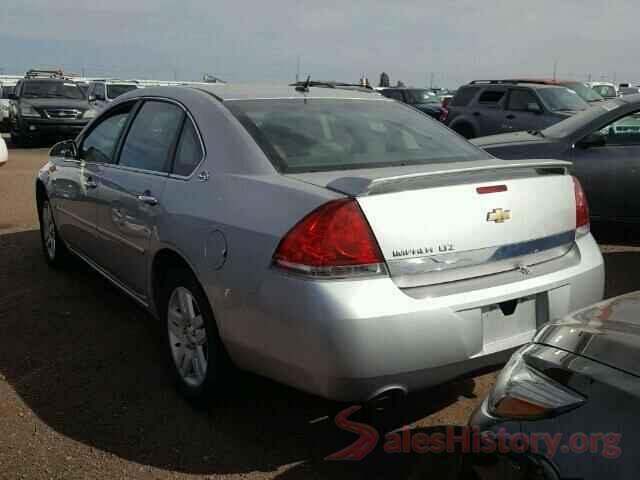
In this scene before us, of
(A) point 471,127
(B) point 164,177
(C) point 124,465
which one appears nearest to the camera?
(C) point 124,465

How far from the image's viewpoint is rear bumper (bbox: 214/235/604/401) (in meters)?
2.63

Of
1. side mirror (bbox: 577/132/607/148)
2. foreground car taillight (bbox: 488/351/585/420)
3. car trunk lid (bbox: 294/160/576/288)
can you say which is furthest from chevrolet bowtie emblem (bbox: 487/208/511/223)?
side mirror (bbox: 577/132/607/148)

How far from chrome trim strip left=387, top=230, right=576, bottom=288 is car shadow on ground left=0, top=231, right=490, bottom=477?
0.62 meters

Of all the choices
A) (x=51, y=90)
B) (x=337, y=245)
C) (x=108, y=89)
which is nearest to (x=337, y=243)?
(x=337, y=245)

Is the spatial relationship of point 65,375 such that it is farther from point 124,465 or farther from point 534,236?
point 534,236

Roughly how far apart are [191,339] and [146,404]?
1.41ft

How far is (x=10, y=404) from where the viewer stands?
3604 millimetres

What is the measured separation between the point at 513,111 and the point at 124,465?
11.9 meters

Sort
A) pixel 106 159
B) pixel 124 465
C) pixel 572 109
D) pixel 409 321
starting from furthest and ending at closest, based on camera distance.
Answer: pixel 572 109
pixel 106 159
pixel 124 465
pixel 409 321

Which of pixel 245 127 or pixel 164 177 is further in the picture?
pixel 164 177

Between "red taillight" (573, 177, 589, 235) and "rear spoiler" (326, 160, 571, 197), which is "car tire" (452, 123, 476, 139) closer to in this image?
"red taillight" (573, 177, 589, 235)

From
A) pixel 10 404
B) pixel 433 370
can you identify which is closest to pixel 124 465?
pixel 10 404

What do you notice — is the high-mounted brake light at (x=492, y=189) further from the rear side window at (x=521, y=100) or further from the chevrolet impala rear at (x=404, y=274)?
the rear side window at (x=521, y=100)

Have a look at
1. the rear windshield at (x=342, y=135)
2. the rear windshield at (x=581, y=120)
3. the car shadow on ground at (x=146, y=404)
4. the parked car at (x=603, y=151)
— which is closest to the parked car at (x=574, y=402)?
the car shadow on ground at (x=146, y=404)
